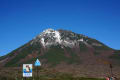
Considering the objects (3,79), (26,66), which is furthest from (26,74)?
(3,79)

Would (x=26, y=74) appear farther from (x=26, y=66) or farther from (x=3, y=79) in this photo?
(x=3, y=79)

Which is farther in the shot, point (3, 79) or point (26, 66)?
point (3, 79)

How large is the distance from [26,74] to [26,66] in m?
0.82

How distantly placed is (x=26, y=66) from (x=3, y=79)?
90.6 ft

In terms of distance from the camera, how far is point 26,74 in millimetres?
25000

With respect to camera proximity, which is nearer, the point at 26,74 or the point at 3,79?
the point at 26,74

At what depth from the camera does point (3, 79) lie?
1997 inches

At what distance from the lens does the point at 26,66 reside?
81.6 ft
